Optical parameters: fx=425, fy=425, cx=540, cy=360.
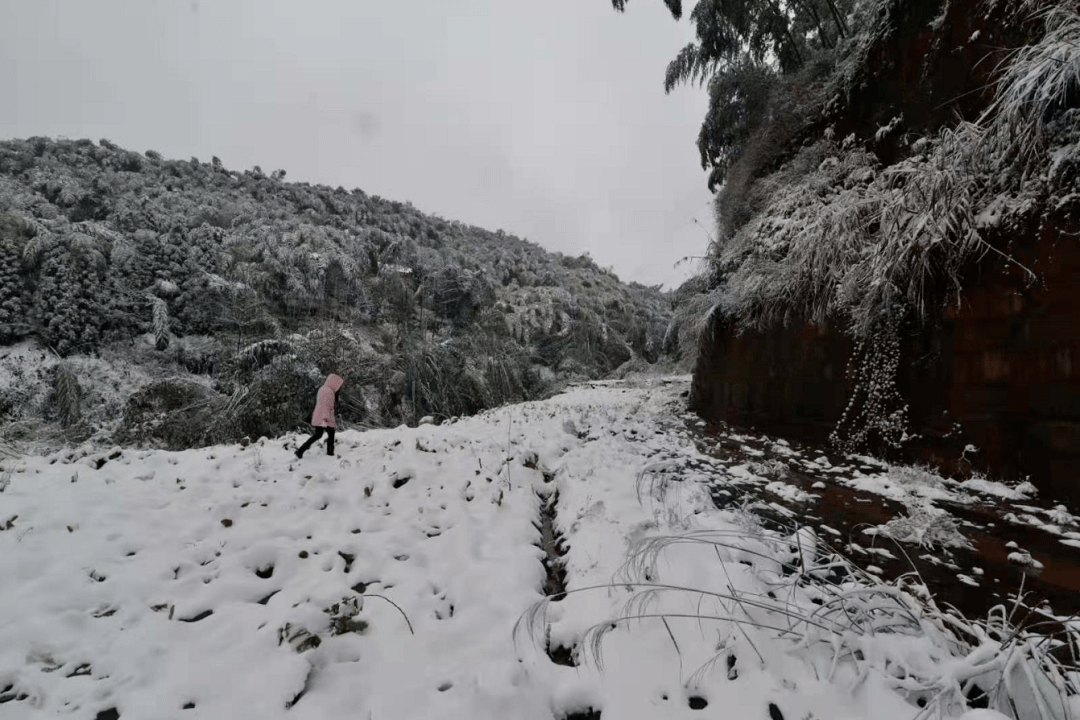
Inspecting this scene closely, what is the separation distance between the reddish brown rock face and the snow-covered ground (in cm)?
209

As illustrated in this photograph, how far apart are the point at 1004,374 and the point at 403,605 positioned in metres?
4.61

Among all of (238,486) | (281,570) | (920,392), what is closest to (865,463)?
(920,392)

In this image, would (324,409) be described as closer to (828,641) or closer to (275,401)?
(275,401)

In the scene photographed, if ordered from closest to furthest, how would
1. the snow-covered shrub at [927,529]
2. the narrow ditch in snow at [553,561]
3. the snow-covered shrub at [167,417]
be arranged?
the narrow ditch in snow at [553,561] → the snow-covered shrub at [927,529] → the snow-covered shrub at [167,417]

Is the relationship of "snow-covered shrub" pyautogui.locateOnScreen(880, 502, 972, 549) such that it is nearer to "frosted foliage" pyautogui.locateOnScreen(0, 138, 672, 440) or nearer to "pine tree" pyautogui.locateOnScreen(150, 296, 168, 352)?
"frosted foliage" pyautogui.locateOnScreen(0, 138, 672, 440)

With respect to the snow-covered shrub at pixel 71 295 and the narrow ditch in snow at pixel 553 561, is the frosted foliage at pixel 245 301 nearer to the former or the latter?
the snow-covered shrub at pixel 71 295

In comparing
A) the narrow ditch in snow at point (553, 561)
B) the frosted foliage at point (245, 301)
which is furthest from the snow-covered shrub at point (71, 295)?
the narrow ditch in snow at point (553, 561)

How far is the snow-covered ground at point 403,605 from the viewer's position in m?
1.69

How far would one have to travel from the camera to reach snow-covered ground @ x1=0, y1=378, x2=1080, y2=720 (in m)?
1.69

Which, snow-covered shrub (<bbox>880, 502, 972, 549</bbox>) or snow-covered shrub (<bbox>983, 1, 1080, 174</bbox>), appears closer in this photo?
snow-covered shrub (<bbox>880, 502, 972, 549</bbox>)

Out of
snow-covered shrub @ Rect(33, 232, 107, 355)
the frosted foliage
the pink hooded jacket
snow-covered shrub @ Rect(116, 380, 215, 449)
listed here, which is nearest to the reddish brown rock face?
the pink hooded jacket

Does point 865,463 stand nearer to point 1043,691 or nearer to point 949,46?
point 1043,691

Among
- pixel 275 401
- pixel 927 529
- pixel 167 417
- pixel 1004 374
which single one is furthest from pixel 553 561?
pixel 167 417

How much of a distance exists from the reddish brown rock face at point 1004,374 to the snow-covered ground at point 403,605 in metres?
2.09
